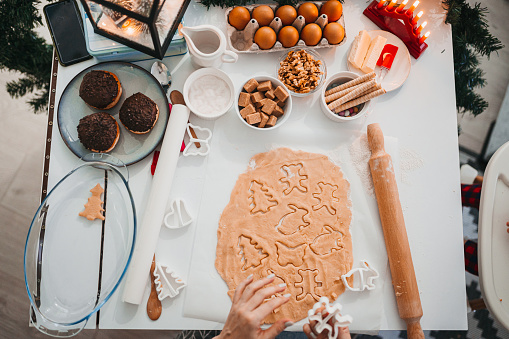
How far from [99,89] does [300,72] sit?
0.69 metres

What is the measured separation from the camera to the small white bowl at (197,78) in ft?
3.85

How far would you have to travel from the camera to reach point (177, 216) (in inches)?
47.4

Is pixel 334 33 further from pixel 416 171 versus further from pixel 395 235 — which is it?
pixel 395 235

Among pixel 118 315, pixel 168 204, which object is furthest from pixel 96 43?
pixel 118 315

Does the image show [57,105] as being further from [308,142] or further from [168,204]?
[308,142]

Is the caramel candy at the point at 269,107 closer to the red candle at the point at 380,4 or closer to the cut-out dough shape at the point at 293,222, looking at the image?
the cut-out dough shape at the point at 293,222

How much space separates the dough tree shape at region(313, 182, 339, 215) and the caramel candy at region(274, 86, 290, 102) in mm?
332

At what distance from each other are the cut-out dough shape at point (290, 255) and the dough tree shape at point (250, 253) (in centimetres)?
5

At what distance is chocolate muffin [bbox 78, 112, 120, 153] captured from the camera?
113 centimetres

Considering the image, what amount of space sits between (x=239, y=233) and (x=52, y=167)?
712mm

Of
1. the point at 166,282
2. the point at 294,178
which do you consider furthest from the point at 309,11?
the point at 166,282

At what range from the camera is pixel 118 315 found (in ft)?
3.78

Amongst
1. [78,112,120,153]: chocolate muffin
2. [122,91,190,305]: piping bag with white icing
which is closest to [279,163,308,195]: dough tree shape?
[122,91,190,305]: piping bag with white icing

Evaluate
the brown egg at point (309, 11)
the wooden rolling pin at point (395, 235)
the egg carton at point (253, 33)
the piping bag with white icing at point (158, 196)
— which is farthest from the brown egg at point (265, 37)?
the wooden rolling pin at point (395, 235)
